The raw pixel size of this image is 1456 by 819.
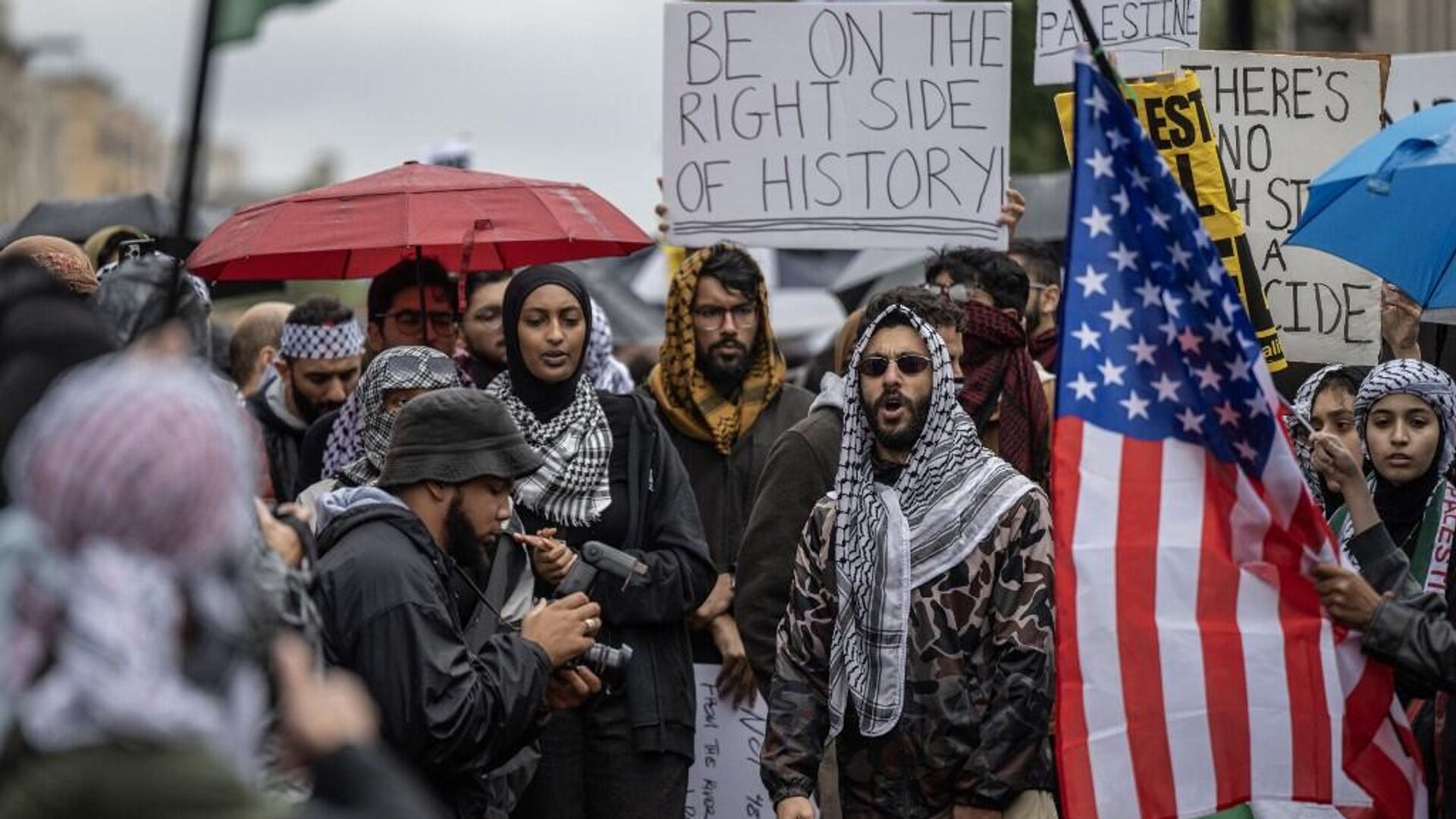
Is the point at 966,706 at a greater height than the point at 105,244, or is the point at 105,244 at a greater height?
the point at 105,244

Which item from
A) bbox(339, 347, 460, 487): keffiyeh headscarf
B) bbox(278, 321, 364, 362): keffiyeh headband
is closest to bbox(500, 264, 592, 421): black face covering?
bbox(339, 347, 460, 487): keffiyeh headscarf

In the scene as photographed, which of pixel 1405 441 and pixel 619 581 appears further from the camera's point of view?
pixel 619 581

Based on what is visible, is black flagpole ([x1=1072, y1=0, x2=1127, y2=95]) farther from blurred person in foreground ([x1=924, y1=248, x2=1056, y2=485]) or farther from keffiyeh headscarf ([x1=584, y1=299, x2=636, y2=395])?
keffiyeh headscarf ([x1=584, y1=299, x2=636, y2=395])

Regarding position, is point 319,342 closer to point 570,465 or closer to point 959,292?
Result: point 570,465

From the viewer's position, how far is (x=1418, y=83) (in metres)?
8.27

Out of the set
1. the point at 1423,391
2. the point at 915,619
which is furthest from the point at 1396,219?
the point at 915,619

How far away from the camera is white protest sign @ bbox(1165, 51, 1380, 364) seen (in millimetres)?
7660

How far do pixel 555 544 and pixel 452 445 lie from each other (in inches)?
39.1

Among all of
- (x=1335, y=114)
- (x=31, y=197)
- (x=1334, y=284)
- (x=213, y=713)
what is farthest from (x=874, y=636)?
(x=31, y=197)

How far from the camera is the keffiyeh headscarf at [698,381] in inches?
298

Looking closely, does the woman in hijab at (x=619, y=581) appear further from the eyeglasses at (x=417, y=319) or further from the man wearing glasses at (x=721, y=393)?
the eyeglasses at (x=417, y=319)

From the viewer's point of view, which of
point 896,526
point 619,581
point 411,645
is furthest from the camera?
point 619,581

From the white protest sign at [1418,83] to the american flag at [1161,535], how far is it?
137 inches

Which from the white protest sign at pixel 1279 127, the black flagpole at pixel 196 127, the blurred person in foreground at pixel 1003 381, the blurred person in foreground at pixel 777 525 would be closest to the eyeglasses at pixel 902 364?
the blurred person in foreground at pixel 777 525
